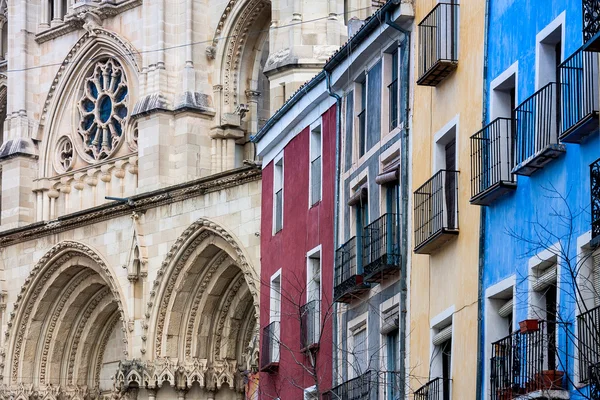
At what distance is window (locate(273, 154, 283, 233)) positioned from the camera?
1473 inches

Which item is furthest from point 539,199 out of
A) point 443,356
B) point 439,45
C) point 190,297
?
point 190,297

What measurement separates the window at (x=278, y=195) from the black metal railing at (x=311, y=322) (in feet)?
12.3

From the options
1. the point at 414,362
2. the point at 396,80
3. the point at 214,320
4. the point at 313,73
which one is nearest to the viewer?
the point at 414,362

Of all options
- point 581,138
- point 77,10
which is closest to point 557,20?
point 581,138

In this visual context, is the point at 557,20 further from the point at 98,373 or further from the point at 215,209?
the point at 98,373

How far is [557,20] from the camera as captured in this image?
75.4 ft

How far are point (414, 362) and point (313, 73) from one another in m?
19.1

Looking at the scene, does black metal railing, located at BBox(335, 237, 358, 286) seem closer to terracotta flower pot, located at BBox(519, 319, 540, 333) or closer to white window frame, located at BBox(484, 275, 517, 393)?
white window frame, located at BBox(484, 275, 517, 393)

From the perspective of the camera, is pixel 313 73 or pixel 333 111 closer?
pixel 333 111

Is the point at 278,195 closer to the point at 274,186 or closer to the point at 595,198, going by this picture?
the point at 274,186

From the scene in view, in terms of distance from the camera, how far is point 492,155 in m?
24.5

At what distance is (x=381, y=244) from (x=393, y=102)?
2535mm

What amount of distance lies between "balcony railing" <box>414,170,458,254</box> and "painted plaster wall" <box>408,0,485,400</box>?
0.16 meters

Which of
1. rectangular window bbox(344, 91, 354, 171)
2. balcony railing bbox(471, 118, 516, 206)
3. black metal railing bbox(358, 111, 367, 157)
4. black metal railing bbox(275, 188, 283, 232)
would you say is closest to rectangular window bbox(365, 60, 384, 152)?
black metal railing bbox(358, 111, 367, 157)
